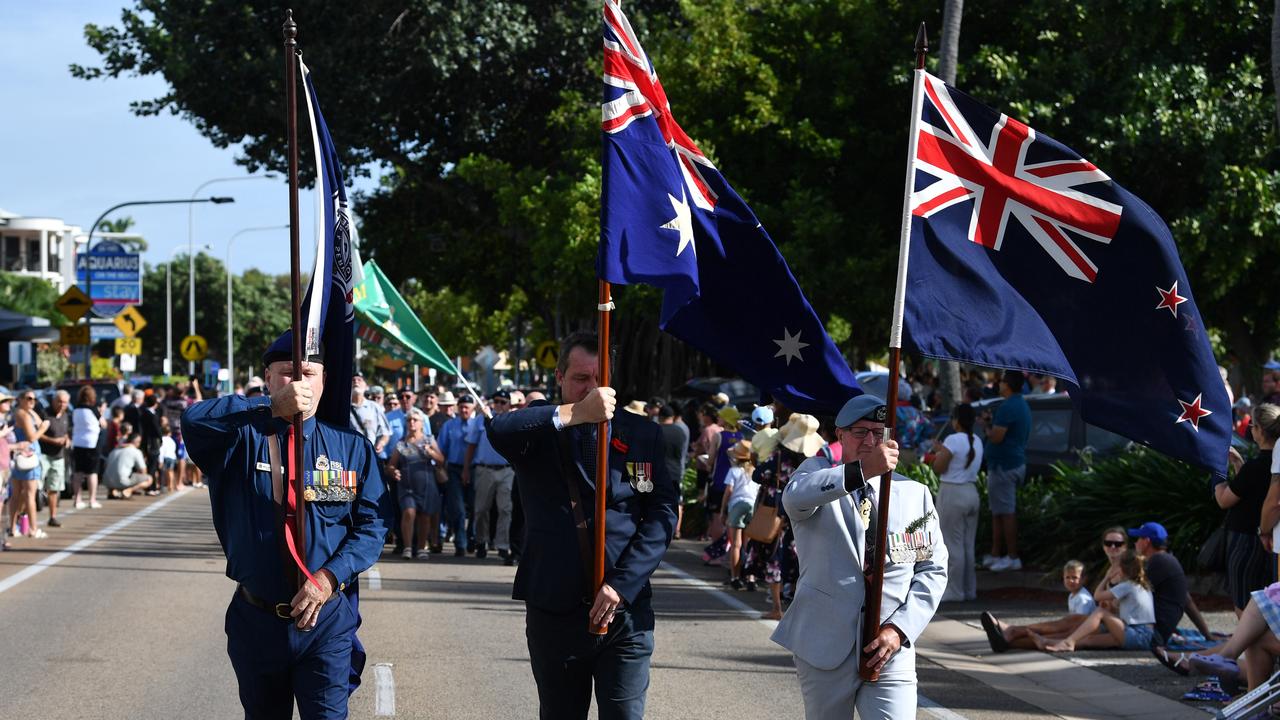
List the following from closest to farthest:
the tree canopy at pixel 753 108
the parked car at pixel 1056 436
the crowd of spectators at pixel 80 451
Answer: the parked car at pixel 1056 436 → the crowd of spectators at pixel 80 451 → the tree canopy at pixel 753 108

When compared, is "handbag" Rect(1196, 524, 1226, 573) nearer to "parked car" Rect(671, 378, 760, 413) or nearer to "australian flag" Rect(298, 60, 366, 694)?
"australian flag" Rect(298, 60, 366, 694)

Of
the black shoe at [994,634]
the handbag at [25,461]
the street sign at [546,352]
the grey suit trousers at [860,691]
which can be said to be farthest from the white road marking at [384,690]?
the street sign at [546,352]

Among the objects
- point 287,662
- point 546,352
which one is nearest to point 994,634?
point 287,662

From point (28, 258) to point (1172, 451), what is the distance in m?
110

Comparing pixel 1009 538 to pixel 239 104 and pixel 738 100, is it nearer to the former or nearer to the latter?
pixel 738 100

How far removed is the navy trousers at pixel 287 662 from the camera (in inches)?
207

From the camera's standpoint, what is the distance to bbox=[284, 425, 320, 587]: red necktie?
207 inches

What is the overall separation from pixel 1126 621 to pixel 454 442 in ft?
29.5

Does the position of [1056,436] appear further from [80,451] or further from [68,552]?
[80,451]

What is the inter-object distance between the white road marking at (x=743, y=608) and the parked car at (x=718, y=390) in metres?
16.0

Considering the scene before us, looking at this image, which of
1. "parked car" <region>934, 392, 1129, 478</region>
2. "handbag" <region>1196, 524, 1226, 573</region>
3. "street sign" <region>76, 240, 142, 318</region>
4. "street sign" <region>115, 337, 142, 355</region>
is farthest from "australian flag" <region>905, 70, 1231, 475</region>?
"street sign" <region>115, 337, 142, 355</region>

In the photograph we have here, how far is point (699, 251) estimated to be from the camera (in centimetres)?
617

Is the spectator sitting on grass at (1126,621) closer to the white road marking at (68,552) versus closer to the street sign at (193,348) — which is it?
the white road marking at (68,552)

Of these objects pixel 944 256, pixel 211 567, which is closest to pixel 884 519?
pixel 944 256
